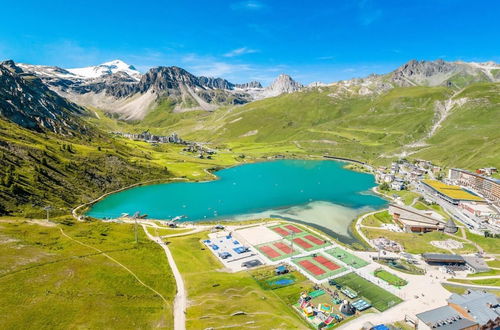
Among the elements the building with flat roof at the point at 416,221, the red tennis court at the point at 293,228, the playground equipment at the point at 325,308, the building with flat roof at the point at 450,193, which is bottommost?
the playground equipment at the point at 325,308

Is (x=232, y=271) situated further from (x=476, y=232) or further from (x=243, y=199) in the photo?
(x=476, y=232)

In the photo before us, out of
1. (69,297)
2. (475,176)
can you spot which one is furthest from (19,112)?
(475,176)

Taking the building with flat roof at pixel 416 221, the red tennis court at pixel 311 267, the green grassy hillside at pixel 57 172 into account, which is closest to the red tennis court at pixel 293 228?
the red tennis court at pixel 311 267

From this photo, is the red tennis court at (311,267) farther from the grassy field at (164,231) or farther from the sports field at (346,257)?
the grassy field at (164,231)

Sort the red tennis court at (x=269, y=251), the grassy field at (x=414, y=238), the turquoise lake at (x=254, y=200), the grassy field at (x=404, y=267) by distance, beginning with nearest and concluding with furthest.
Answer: the grassy field at (x=404, y=267) → the red tennis court at (x=269, y=251) → the grassy field at (x=414, y=238) → the turquoise lake at (x=254, y=200)

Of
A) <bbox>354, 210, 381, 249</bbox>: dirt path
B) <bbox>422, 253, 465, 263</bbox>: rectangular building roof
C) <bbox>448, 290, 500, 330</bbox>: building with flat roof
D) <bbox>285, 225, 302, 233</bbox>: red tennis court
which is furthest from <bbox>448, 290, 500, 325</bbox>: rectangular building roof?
<bbox>285, 225, 302, 233</bbox>: red tennis court

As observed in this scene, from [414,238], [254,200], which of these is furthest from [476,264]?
[254,200]
